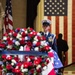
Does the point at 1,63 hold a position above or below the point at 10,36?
below

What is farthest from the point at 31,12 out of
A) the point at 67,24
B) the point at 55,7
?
the point at 67,24

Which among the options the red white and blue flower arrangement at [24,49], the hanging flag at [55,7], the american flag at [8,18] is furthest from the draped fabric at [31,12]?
the red white and blue flower arrangement at [24,49]

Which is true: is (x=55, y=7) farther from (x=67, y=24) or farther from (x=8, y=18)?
(x=8, y=18)

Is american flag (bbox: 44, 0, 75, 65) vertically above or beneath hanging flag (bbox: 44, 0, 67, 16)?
beneath

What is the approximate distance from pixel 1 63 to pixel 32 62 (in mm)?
363

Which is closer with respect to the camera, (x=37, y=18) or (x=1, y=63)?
(x=1, y=63)

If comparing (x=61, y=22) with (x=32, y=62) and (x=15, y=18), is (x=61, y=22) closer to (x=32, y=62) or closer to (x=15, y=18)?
(x=15, y=18)

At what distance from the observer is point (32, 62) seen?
3.88 meters

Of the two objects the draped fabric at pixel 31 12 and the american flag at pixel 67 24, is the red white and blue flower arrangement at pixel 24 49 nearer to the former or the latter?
the draped fabric at pixel 31 12

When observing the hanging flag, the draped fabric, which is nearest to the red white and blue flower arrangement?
the draped fabric

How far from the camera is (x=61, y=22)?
42.8ft

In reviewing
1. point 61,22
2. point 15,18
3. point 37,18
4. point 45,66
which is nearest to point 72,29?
point 61,22

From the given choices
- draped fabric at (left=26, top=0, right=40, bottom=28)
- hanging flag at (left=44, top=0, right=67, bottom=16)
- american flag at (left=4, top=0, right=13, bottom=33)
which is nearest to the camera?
american flag at (left=4, top=0, right=13, bottom=33)

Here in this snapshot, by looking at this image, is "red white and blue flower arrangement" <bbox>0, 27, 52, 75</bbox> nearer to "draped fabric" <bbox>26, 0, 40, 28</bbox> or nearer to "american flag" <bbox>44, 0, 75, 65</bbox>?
"draped fabric" <bbox>26, 0, 40, 28</bbox>
